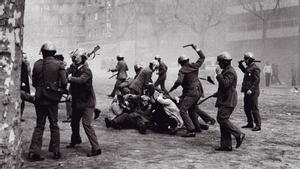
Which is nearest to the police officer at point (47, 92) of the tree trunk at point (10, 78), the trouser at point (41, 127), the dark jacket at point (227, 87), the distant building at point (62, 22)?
the trouser at point (41, 127)

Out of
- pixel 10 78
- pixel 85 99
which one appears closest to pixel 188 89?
pixel 85 99

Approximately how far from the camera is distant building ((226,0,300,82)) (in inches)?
1309

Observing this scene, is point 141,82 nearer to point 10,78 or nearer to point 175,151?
point 175,151

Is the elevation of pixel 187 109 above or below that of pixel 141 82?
below

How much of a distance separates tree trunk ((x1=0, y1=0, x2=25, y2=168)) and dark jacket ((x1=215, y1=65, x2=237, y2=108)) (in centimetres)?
378

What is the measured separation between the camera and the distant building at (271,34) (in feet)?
109

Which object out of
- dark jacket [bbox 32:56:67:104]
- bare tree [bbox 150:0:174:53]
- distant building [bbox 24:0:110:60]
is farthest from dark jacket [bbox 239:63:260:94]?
distant building [bbox 24:0:110:60]

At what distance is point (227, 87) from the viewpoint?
6.48 meters

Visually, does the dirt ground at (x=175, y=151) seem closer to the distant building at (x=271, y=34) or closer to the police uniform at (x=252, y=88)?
the police uniform at (x=252, y=88)

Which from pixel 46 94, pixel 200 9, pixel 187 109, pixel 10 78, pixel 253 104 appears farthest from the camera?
pixel 200 9

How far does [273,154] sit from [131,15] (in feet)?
149

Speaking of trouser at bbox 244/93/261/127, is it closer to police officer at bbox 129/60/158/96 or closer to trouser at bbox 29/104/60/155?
police officer at bbox 129/60/158/96

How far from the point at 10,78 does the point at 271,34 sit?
3464 centimetres

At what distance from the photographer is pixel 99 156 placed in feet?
19.9
